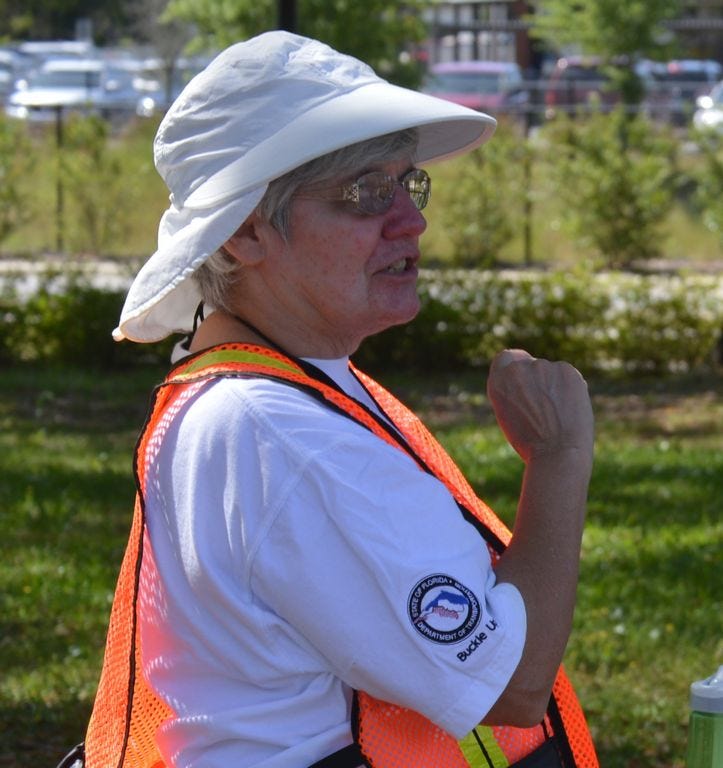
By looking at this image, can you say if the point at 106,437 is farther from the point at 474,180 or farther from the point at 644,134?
the point at 644,134

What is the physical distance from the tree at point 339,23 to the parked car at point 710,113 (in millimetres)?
4759

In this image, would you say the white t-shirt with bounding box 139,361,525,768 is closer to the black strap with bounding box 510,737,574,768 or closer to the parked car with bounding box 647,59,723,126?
the black strap with bounding box 510,737,574,768

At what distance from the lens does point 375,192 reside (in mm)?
2121

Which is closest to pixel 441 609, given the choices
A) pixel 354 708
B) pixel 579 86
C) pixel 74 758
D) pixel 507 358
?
pixel 354 708

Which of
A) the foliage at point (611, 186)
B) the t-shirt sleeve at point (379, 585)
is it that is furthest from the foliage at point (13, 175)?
the t-shirt sleeve at point (379, 585)

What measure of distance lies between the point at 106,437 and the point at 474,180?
9937mm

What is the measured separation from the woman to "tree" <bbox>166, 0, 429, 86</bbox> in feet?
65.5

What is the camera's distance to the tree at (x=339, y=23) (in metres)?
22.3

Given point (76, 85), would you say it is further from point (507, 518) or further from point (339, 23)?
point (507, 518)

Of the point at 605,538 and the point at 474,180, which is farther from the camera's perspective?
the point at 474,180

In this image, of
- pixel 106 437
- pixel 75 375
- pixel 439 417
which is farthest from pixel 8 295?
pixel 439 417

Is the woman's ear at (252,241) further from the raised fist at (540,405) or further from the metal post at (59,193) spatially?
the metal post at (59,193)

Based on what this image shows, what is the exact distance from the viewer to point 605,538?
6.47 m

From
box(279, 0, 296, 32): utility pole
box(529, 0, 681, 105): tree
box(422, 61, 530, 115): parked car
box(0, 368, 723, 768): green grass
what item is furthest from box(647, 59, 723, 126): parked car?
box(279, 0, 296, 32): utility pole
